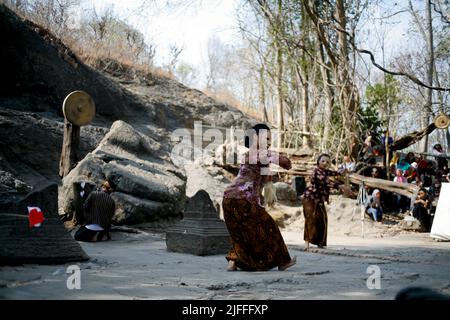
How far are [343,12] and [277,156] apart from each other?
412 inches

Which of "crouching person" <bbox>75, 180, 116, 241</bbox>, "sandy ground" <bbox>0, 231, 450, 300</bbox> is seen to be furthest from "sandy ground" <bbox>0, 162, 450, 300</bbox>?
"crouching person" <bbox>75, 180, 116, 241</bbox>

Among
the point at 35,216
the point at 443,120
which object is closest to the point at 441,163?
the point at 443,120

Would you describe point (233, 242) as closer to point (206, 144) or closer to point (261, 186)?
point (261, 186)

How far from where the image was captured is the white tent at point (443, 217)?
9062 millimetres

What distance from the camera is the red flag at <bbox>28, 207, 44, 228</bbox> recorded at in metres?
4.98

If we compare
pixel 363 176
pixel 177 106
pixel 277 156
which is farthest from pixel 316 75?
pixel 277 156

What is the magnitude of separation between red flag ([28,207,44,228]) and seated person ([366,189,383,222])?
9317 millimetres

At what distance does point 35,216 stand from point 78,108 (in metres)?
5.63

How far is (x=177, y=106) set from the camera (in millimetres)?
21547

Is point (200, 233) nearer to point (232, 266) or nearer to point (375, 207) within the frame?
point (232, 266)

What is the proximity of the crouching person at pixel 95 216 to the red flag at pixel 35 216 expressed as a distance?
2959 mm

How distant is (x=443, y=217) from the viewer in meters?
9.20

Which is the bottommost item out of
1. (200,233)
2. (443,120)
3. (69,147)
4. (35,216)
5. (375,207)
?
(200,233)

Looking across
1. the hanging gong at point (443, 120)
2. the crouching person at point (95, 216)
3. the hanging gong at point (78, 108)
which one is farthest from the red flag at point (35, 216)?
the hanging gong at point (443, 120)
